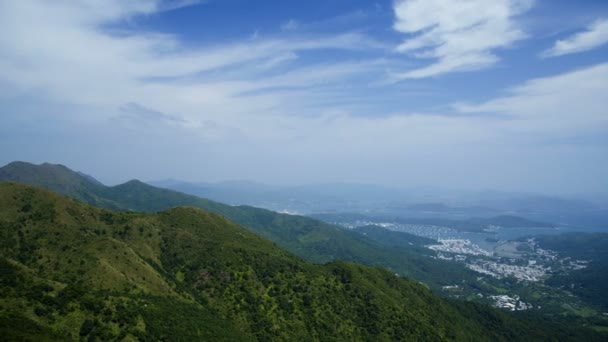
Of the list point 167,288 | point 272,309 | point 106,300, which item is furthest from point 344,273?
point 106,300

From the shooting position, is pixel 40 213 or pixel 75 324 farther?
pixel 40 213

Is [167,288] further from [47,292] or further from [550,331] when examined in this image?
[550,331]

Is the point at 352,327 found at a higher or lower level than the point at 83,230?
lower

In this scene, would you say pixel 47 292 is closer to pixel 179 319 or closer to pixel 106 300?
pixel 106 300

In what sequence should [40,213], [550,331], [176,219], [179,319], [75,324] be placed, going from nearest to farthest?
[75,324], [179,319], [40,213], [176,219], [550,331]

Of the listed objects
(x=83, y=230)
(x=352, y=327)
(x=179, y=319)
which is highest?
(x=83, y=230)

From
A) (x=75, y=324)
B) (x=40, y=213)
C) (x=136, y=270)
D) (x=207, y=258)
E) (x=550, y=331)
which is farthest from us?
(x=550, y=331)

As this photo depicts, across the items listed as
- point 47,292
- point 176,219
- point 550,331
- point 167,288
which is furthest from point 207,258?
point 550,331
